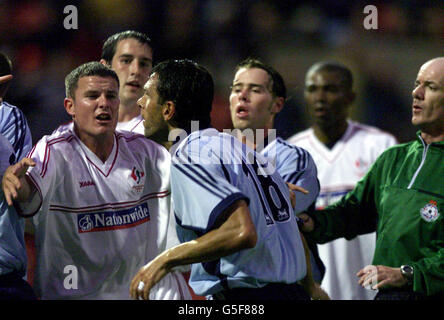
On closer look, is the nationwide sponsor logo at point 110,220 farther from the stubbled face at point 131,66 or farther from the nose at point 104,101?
the stubbled face at point 131,66

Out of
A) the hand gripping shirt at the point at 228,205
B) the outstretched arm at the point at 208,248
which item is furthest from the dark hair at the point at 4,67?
the outstretched arm at the point at 208,248

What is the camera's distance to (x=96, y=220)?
3.69m

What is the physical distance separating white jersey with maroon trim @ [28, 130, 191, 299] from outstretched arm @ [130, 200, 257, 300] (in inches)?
33.2

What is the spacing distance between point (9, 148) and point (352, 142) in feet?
12.3

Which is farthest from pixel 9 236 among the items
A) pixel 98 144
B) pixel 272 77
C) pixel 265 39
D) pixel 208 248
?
pixel 265 39

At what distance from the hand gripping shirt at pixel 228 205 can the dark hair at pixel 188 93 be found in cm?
25

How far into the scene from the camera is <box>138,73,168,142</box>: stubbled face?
3609 mm

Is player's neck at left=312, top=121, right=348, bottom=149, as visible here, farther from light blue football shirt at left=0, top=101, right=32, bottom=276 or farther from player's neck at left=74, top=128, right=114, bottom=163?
light blue football shirt at left=0, top=101, right=32, bottom=276

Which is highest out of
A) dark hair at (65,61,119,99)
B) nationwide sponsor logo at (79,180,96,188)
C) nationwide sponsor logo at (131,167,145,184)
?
dark hair at (65,61,119,99)

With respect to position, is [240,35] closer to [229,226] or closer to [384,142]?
[384,142]

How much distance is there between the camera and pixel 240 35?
793cm

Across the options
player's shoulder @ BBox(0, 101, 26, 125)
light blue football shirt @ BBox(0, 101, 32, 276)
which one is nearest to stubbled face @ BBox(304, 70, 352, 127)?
player's shoulder @ BBox(0, 101, 26, 125)

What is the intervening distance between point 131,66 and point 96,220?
1.51 metres
